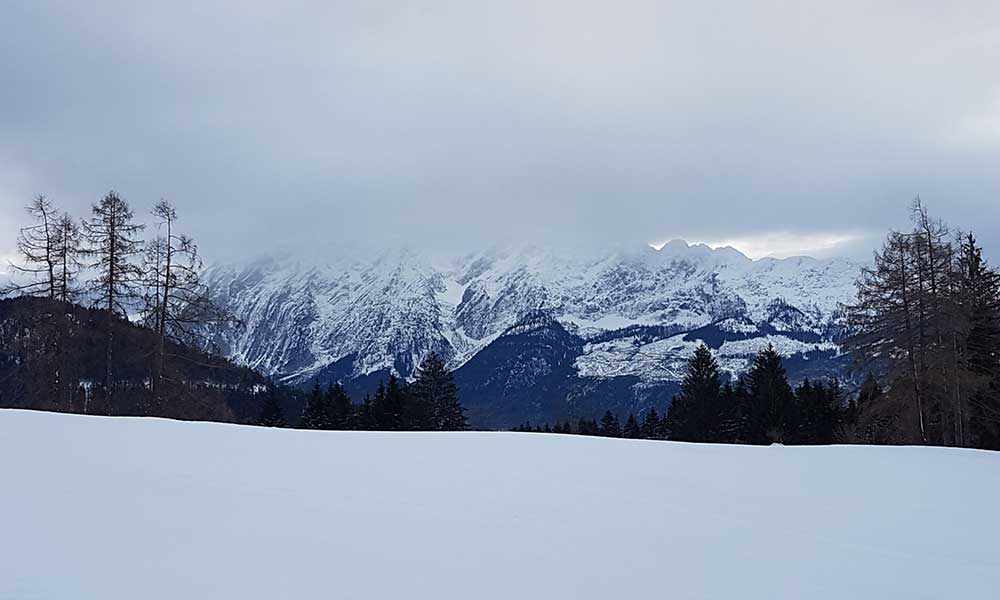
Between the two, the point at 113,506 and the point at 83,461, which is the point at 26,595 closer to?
the point at 113,506

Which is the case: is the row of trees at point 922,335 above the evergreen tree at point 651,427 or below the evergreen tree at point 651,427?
above

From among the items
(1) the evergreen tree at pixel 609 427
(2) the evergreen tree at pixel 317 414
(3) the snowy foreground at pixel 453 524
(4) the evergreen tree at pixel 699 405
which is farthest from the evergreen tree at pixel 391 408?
(3) the snowy foreground at pixel 453 524

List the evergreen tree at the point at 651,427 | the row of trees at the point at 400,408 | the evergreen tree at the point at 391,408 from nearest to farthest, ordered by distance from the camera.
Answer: the evergreen tree at the point at 391,408
the row of trees at the point at 400,408
the evergreen tree at the point at 651,427

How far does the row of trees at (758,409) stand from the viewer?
1421 inches

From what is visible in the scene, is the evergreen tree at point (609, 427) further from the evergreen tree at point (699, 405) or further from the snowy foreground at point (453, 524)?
the snowy foreground at point (453, 524)

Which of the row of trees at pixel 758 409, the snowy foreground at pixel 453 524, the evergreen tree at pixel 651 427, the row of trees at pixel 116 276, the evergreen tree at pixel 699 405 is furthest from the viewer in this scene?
the evergreen tree at pixel 651 427

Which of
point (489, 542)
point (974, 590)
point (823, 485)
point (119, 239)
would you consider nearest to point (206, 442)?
point (489, 542)

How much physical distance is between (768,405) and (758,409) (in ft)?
1.78

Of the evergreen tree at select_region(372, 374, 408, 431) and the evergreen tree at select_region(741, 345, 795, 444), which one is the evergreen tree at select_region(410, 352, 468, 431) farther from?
the evergreen tree at select_region(741, 345, 795, 444)

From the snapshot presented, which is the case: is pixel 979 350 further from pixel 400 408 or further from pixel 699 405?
pixel 400 408

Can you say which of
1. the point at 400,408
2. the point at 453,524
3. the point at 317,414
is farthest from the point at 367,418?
the point at 453,524

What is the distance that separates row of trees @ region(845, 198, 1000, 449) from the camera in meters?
20.2

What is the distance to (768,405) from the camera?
3628 centimetres

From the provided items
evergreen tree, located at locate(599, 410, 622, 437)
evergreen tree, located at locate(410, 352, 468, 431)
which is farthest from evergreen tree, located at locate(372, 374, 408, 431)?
evergreen tree, located at locate(599, 410, 622, 437)
